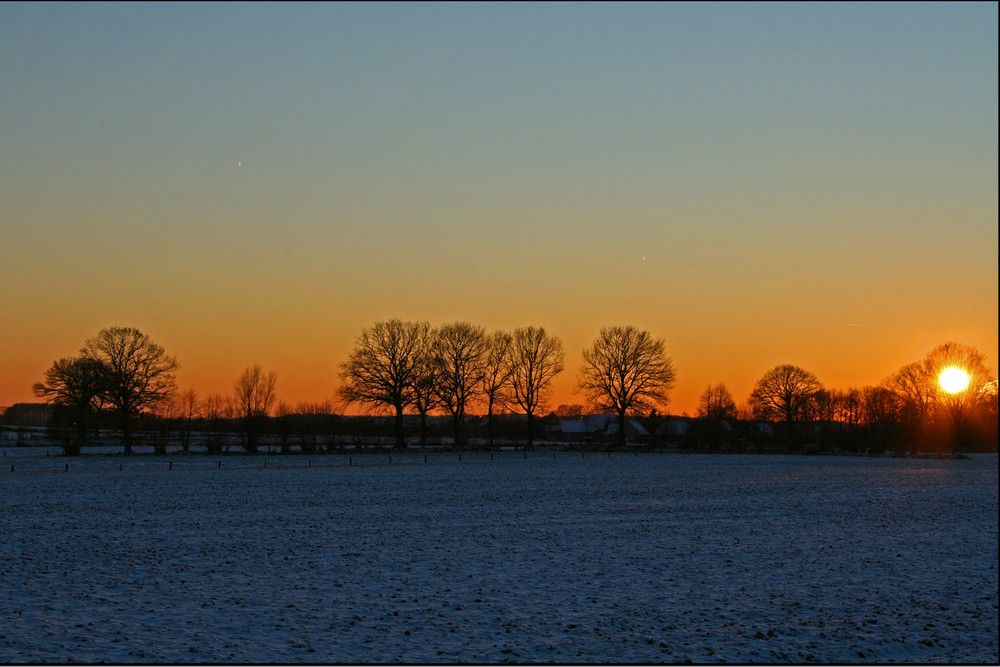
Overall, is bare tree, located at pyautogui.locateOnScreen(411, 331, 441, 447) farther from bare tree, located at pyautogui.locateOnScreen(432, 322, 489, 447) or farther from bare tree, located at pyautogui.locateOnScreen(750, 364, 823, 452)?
bare tree, located at pyautogui.locateOnScreen(750, 364, 823, 452)

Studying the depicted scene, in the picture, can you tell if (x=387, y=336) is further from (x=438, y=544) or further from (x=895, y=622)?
(x=895, y=622)


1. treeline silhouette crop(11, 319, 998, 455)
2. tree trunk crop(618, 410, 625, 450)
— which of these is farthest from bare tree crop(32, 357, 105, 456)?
tree trunk crop(618, 410, 625, 450)

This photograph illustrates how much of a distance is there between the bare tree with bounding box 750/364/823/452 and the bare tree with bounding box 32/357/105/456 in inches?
3344

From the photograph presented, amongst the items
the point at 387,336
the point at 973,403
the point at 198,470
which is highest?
the point at 387,336

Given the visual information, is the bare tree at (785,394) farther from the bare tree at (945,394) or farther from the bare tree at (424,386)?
the bare tree at (424,386)

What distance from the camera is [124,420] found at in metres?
70.0

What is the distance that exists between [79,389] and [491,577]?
70328mm

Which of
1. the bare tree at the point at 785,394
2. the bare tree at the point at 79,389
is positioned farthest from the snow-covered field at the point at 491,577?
the bare tree at the point at 785,394

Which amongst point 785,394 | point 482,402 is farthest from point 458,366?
point 785,394

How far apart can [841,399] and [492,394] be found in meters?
62.5

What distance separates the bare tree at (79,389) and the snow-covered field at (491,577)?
42.6 meters

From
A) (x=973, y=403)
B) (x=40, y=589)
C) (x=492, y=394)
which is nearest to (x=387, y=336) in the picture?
(x=492, y=394)

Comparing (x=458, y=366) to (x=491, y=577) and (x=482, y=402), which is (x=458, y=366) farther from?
(x=491, y=577)

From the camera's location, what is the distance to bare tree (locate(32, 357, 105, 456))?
239 ft
